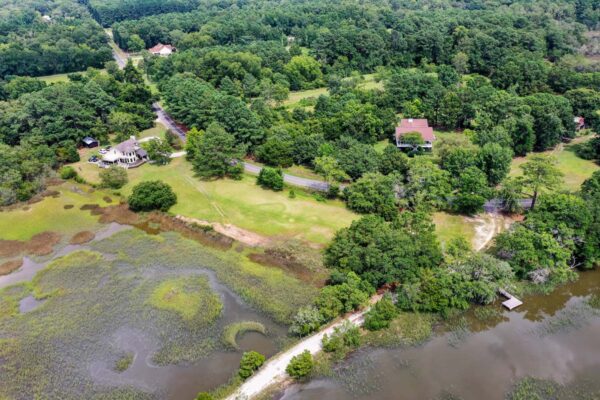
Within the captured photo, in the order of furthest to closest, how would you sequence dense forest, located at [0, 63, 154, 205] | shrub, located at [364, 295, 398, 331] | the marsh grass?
dense forest, located at [0, 63, 154, 205] → shrub, located at [364, 295, 398, 331] → the marsh grass

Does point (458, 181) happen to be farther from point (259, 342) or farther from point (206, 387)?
point (206, 387)

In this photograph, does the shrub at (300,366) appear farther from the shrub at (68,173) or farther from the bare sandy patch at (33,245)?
the shrub at (68,173)

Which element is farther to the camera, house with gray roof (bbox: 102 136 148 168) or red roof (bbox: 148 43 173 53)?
red roof (bbox: 148 43 173 53)

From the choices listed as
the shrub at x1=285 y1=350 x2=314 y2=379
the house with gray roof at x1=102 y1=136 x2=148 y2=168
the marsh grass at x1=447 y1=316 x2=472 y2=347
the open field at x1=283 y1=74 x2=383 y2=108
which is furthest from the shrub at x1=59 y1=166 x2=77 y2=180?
the marsh grass at x1=447 y1=316 x2=472 y2=347

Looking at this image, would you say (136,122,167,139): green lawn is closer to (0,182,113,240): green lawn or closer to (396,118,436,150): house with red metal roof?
(0,182,113,240): green lawn

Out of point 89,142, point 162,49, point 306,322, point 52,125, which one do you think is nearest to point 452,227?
point 306,322

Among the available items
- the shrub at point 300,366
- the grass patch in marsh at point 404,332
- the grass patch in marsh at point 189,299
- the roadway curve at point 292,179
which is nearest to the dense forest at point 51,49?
the roadway curve at point 292,179
